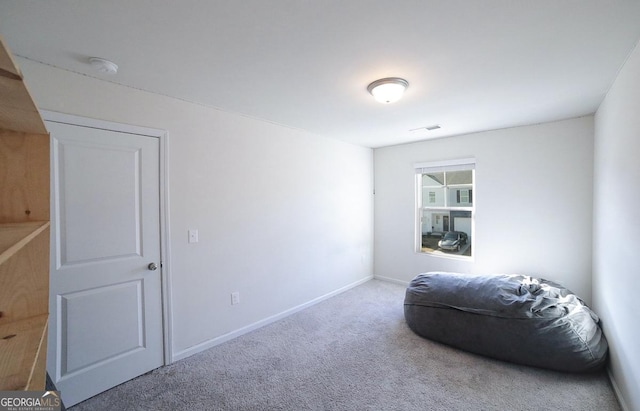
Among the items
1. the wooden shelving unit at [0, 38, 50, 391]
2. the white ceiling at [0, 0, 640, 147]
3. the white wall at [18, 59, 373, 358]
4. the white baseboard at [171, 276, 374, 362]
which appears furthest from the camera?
the white baseboard at [171, 276, 374, 362]

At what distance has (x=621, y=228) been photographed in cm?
194

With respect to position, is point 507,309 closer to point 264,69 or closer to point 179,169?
point 264,69

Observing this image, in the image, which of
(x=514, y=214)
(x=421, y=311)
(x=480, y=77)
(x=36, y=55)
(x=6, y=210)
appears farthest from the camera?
(x=514, y=214)

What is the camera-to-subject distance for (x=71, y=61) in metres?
1.83

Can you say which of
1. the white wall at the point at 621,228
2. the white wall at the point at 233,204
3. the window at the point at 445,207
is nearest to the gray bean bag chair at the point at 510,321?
the white wall at the point at 621,228

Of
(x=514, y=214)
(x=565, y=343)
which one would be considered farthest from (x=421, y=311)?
(x=514, y=214)

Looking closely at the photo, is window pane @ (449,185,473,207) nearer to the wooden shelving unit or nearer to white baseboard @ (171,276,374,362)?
white baseboard @ (171,276,374,362)

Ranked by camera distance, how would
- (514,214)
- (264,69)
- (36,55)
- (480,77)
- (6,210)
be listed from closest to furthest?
(6,210) < (36,55) < (264,69) < (480,77) < (514,214)

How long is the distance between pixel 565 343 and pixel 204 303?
3.18 metres

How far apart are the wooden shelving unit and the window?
427 centimetres

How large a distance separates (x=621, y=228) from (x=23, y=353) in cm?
318

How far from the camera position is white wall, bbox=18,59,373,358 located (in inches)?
87.9

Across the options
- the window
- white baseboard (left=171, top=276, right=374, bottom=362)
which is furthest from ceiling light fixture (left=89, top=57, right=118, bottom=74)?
the window

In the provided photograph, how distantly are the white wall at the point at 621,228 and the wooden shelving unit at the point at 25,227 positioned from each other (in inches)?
113
